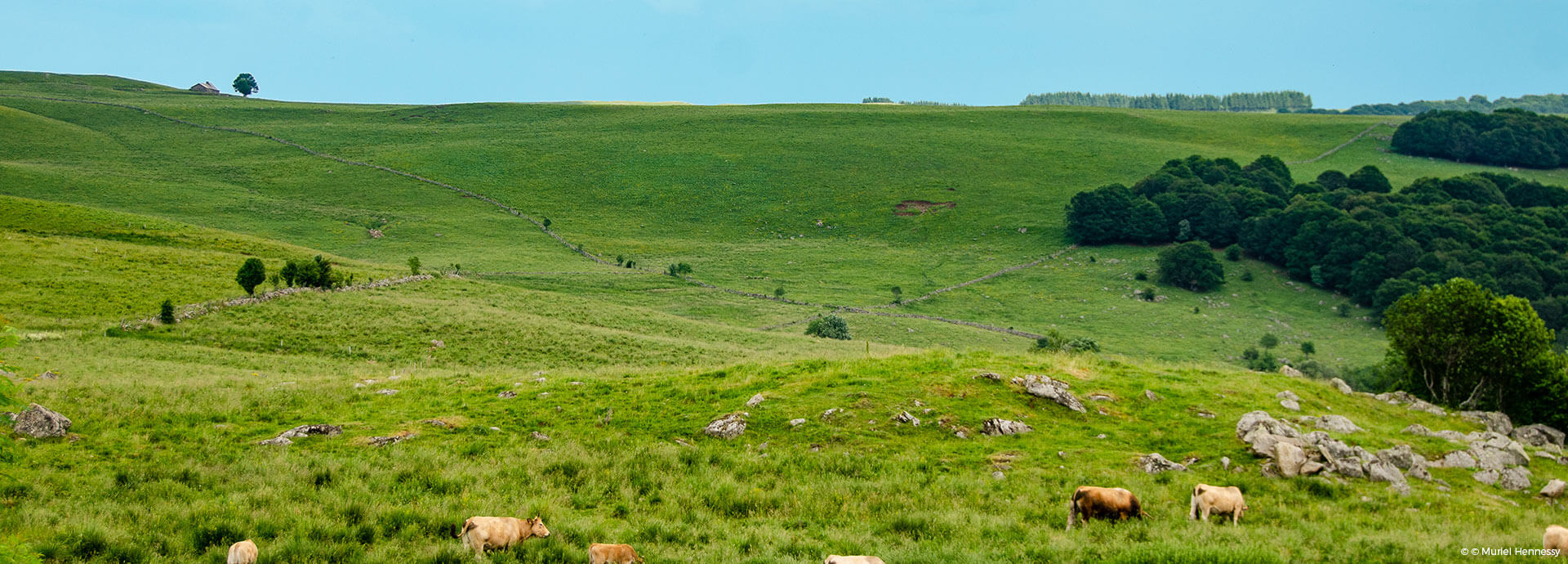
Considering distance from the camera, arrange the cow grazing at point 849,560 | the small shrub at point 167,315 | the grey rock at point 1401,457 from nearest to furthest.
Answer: the cow grazing at point 849,560 → the grey rock at point 1401,457 → the small shrub at point 167,315

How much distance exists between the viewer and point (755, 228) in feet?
310

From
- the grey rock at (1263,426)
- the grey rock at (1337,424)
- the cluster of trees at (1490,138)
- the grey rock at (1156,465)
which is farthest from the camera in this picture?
the cluster of trees at (1490,138)

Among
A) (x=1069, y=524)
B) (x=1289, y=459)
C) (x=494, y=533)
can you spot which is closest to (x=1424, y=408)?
(x=1289, y=459)

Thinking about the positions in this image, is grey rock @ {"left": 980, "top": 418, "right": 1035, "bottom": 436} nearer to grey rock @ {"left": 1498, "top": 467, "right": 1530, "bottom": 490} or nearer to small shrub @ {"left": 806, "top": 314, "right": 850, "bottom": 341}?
grey rock @ {"left": 1498, "top": 467, "right": 1530, "bottom": 490}

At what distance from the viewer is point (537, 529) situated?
1101 cm

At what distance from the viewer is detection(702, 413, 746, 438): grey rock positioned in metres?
18.3

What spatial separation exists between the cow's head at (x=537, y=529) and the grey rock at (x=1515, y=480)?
18143 millimetres

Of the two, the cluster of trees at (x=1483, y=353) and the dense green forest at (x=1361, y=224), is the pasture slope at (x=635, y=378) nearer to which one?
the dense green forest at (x=1361, y=224)

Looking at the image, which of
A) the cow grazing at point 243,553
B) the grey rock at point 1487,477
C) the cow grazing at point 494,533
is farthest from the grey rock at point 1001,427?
the cow grazing at point 243,553

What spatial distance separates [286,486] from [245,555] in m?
3.68

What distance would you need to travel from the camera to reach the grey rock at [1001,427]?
18.2 m

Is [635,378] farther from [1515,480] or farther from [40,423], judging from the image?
[1515,480]

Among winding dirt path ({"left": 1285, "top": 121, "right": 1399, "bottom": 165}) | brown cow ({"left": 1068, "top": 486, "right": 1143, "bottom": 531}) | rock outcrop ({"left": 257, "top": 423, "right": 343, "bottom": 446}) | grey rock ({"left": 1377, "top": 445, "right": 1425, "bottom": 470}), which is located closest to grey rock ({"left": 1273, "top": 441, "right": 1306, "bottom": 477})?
grey rock ({"left": 1377, "top": 445, "right": 1425, "bottom": 470})

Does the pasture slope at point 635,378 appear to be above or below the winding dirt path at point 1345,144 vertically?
below
